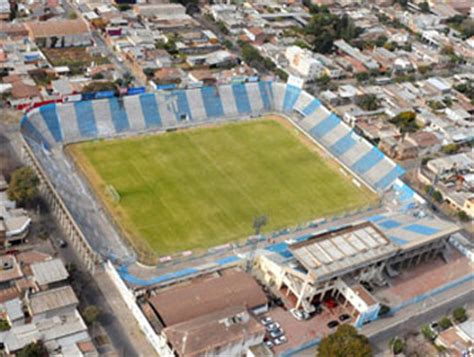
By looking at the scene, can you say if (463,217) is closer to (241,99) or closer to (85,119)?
(241,99)

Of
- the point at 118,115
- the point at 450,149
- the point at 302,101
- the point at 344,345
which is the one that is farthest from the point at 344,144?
the point at 344,345

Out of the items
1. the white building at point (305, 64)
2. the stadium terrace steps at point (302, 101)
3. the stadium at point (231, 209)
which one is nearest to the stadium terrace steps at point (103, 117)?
the stadium at point (231, 209)

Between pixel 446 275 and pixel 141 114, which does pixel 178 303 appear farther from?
pixel 141 114

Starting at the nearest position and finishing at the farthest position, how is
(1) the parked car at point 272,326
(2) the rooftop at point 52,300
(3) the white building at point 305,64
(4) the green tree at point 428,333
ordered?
(2) the rooftop at point 52,300 < (1) the parked car at point 272,326 < (4) the green tree at point 428,333 < (3) the white building at point 305,64

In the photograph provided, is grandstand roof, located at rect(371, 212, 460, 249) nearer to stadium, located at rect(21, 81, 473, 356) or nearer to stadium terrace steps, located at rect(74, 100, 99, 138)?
stadium, located at rect(21, 81, 473, 356)

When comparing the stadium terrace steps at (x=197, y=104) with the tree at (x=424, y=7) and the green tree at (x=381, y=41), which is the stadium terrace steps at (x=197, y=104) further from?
the tree at (x=424, y=7)

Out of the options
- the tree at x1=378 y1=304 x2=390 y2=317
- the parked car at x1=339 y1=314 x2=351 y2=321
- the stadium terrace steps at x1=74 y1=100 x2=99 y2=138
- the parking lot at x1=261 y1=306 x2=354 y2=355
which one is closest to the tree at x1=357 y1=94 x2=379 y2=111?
the stadium terrace steps at x1=74 y1=100 x2=99 y2=138
